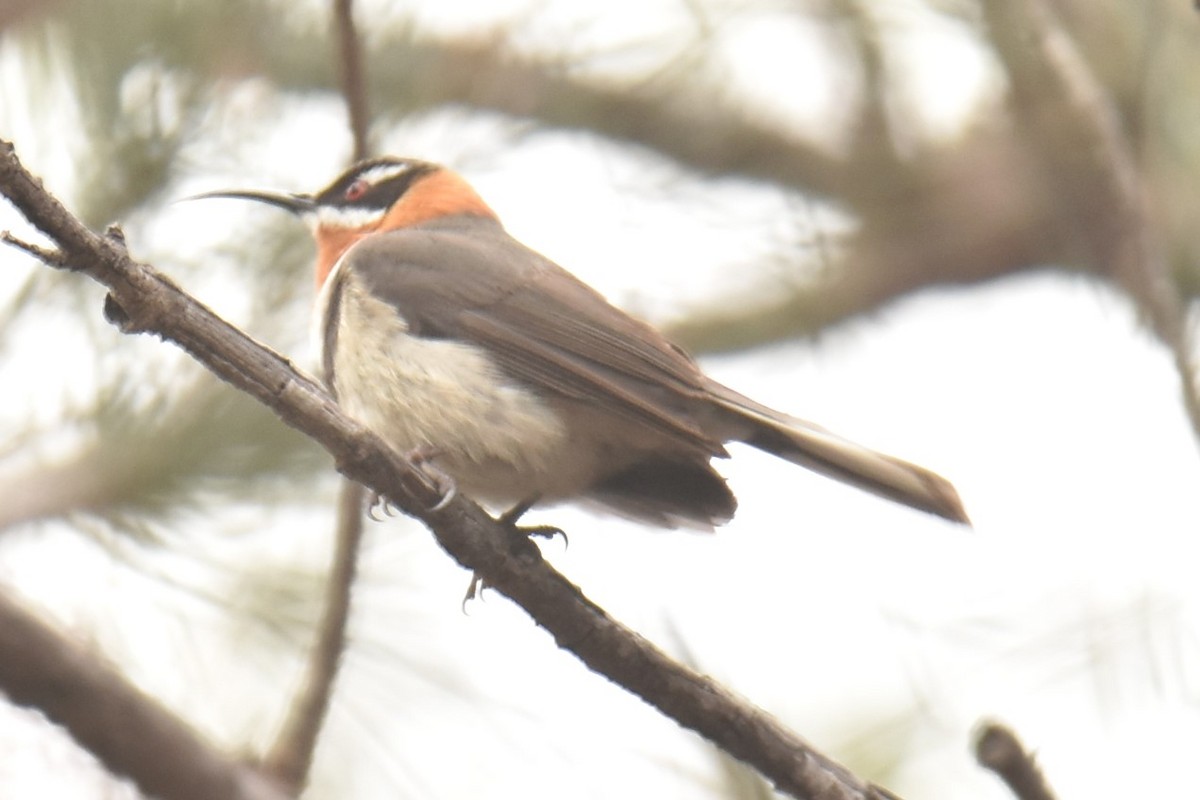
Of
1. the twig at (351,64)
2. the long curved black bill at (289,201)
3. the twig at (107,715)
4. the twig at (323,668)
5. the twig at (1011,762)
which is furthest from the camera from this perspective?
the long curved black bill at (289,201)

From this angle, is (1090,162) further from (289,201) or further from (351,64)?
(351,64)

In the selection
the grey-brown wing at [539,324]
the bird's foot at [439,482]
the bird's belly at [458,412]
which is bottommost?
the bird's foot at [439,482]

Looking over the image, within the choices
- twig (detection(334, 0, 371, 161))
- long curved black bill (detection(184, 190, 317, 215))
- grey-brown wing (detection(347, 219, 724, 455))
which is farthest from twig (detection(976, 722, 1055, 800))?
long curved black bill (detection(184, 190, 317, 215))

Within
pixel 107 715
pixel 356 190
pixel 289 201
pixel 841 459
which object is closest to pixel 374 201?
pixel 356 190

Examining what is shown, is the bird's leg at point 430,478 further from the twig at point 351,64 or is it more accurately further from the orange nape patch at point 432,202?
the orange nape patch at point 432,202

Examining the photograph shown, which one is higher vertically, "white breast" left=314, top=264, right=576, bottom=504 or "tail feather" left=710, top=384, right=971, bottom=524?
"tail feather" left=710, top=384, right=971, bottom=524

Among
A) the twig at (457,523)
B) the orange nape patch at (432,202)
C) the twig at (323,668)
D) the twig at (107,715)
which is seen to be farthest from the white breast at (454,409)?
the twig at (107,715)

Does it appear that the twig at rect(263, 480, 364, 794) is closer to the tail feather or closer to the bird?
the bird
